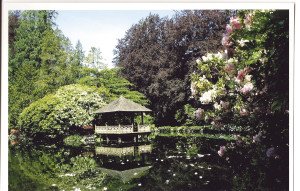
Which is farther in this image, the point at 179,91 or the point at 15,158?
the point at 179,91

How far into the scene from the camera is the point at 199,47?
347 cm

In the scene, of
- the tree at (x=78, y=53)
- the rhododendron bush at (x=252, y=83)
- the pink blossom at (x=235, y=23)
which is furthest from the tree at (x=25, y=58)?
the pink blossom at (x=235, y=23)

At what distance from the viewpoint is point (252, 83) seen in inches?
132

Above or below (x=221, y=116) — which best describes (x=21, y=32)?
above

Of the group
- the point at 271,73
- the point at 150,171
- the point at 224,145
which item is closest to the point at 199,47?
the point at 271,73

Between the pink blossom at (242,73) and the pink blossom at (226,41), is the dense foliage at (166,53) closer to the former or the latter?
the pink blossom at (226,41)

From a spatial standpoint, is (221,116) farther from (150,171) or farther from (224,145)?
(150,171)

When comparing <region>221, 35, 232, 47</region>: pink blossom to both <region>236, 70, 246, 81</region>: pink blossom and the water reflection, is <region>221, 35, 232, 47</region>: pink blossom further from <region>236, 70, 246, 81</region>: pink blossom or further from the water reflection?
the water reflection

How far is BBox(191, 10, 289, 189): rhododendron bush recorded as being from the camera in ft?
10.4

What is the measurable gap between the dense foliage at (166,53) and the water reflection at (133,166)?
282mm

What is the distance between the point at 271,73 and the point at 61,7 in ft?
5.35

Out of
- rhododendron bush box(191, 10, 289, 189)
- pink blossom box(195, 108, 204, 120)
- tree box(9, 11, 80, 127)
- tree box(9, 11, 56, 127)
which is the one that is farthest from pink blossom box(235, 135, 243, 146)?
tree box(9, 11, 56, 127)

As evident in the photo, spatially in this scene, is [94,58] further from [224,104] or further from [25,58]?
[224,104]

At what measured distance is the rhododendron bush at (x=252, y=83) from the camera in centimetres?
316
